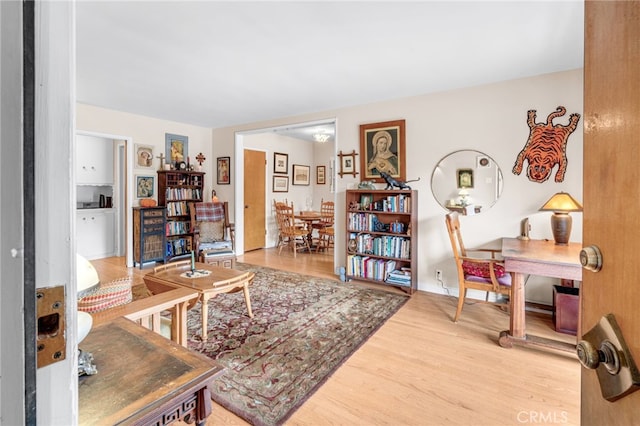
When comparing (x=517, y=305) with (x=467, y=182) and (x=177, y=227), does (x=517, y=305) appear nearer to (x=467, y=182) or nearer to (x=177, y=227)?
(x=467, y=182)

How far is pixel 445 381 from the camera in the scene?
193 cm

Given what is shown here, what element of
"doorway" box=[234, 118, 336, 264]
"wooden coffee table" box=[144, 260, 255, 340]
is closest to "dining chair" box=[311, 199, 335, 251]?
"doorway" box=[234, 118, 336, 264]

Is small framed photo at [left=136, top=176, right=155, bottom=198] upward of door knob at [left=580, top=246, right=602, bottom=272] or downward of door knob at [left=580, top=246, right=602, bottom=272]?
upward

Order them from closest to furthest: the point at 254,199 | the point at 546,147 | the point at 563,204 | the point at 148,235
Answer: the point at 563,204 → the point at 546,147 → the point at 148,235 → the point at 254,199

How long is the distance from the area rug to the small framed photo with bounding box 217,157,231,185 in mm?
2446

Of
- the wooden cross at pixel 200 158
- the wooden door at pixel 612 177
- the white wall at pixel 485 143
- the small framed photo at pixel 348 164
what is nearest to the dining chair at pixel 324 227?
the small framed photo at pixel 348 164

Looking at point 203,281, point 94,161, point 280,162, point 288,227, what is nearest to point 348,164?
point 288,227

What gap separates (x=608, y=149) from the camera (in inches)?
20.2

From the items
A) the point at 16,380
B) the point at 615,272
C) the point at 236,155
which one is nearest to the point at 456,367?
the point at 615,272

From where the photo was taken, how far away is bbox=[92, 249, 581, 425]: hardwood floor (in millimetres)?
1636

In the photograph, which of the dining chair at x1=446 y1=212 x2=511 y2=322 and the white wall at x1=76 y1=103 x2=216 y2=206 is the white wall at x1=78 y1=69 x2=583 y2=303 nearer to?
the white wall at x1=76 y1=103 x2=216 y2=206

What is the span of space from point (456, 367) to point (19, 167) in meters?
2.43

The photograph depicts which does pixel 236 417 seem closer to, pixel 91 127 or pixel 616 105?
pixel 616 105

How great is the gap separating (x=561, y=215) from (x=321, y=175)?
538 cm
